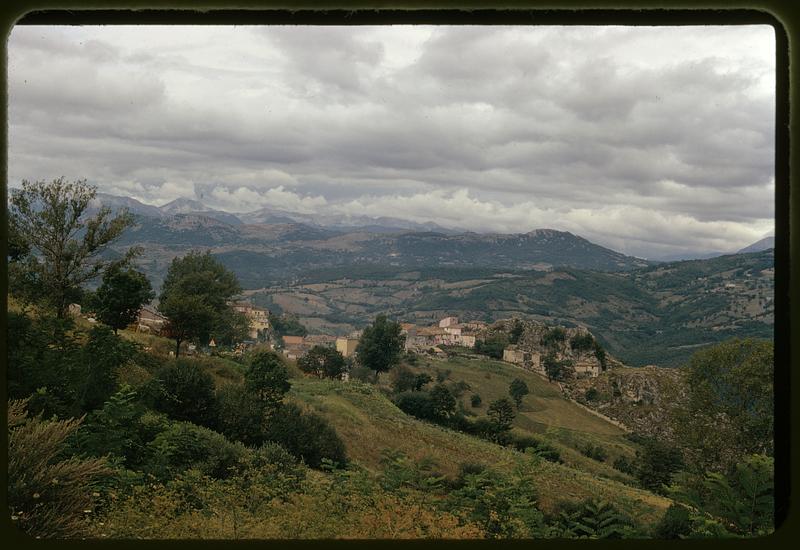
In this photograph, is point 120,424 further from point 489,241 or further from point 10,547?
point 489,241

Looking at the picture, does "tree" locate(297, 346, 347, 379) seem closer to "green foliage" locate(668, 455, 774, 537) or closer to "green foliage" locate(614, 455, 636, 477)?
"green foliage" locate(614, 455, 636, 477)

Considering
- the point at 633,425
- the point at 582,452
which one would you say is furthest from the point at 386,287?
the point at 582,452

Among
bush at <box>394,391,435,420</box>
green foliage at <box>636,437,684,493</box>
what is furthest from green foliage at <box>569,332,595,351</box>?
green foliage at <box>636,437,684,493</box>

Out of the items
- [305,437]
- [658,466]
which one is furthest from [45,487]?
[658,466]

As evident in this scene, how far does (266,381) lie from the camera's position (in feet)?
29.1

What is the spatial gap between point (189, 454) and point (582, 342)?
45.8 m

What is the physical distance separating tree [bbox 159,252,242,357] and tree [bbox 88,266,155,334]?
11.5 ft

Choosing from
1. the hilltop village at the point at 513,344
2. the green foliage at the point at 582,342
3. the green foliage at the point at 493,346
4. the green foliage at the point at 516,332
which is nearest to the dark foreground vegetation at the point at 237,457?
the hilltop village at the point at 513,344

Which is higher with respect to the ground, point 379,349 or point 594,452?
point 379,349

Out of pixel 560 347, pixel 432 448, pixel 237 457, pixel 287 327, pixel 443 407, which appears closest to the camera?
pixel 237 457

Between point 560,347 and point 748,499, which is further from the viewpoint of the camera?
point 560,347

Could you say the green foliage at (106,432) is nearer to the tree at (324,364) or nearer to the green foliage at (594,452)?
the green foliage at (594,452)

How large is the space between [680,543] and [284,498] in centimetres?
298

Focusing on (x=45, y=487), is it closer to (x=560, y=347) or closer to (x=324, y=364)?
(x=324, y=364)
